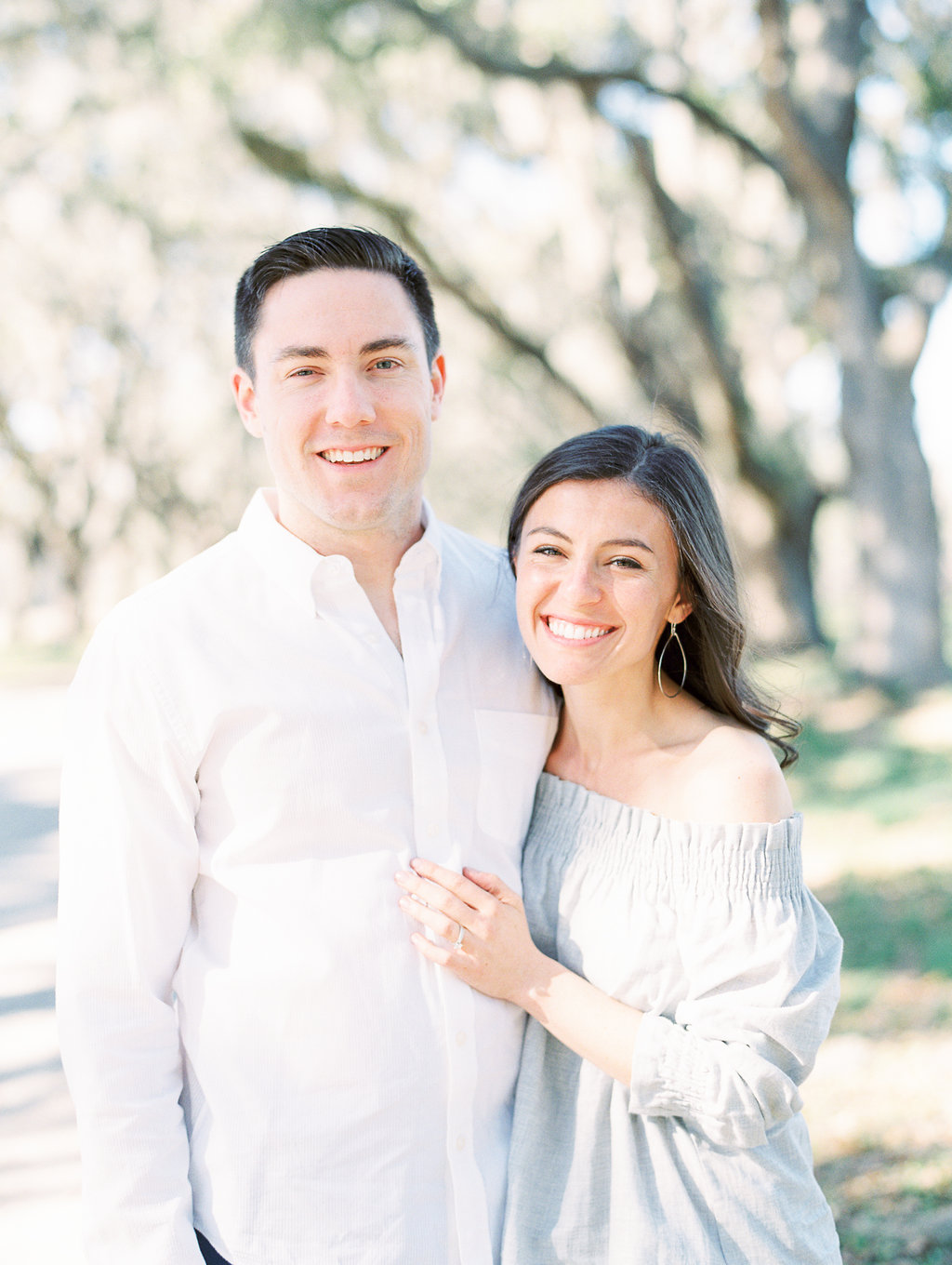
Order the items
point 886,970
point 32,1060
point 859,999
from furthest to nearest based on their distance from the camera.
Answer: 1. point 886,970
2. point 859,999
3. point 32,1060

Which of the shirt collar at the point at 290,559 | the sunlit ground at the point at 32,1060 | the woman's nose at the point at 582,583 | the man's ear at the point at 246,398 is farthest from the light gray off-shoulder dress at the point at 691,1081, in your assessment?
the sunlit ground at the point at 32,1060

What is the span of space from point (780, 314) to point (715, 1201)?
14.6m

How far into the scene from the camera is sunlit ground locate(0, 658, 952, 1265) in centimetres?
369

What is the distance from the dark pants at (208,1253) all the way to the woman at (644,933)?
0.53m

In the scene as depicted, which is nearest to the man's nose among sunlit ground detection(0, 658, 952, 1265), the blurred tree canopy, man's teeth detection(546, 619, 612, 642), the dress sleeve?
man's teeth detection(546, 619, 612, 642)

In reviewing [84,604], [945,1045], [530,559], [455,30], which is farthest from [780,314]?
[84,604]

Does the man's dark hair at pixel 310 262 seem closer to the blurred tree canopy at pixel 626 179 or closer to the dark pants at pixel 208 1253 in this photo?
the dark pants at pixel 208 1253

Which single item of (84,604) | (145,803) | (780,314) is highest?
(780,314)

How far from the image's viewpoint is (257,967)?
6.87 ft

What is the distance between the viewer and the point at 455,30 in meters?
9.52

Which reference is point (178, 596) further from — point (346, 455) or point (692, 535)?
point (692, 535)

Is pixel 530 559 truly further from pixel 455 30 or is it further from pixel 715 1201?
pixel 455 30

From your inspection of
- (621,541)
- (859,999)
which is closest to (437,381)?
(621,541)

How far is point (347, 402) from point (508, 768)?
33.1 inches
